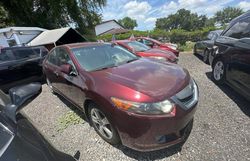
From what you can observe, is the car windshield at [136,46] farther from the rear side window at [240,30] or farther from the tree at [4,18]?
the tree at [4,18]

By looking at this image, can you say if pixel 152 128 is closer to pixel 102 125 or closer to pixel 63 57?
pixel 102 125

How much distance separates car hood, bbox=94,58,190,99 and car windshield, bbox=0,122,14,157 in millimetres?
1475

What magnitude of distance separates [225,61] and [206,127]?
220 centimetres

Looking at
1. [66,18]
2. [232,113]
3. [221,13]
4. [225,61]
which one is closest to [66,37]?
[66,18]

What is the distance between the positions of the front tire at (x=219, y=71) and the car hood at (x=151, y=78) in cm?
217

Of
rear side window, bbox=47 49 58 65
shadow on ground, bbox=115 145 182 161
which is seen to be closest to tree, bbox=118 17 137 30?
rear side window, bbox=47 49 58 65

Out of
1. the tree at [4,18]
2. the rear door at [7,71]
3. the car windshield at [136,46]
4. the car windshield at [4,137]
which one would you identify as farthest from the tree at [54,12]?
the car windshield at [4,137]

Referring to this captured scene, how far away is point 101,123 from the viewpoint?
2.72 meters

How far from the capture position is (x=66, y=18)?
73.0ft

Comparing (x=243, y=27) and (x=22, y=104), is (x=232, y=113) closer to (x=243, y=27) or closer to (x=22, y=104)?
(x=243, y=27)

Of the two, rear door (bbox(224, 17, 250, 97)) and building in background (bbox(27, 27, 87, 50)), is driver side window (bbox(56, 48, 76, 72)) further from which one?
building in background (bbox(27, 27, 87, 50))

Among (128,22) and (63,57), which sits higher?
(63,57)

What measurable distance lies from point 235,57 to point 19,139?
13.9 feet

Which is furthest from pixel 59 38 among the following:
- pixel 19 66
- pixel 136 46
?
pixel 19 66
